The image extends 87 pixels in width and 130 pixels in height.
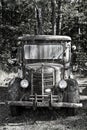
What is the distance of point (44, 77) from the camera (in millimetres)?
7586

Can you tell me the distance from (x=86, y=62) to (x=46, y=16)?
5.81 m

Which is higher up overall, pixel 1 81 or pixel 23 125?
pixel 23 125

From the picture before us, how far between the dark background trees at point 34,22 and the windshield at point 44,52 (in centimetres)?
1337

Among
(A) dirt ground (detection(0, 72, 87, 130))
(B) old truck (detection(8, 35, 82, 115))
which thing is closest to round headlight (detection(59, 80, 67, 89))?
(B) old truck (detection(8, 35, 82, 115))

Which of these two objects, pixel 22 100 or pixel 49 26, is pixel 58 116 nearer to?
pixel 22 100

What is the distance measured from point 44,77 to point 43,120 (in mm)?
1198

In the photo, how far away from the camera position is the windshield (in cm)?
840

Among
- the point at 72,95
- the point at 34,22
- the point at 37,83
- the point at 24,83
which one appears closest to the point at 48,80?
the point at 37,83

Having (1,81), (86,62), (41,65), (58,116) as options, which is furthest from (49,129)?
(86,62)

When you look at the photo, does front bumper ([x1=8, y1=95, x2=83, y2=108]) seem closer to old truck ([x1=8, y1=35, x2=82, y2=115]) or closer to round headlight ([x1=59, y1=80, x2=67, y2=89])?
old truck ([x1=8, y1=35, x2=82, y2=115])

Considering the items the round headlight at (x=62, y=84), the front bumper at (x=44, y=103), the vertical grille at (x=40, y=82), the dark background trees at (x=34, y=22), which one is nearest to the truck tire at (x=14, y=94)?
the front bumper at (x=44, y=103)

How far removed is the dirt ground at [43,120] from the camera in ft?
21.7

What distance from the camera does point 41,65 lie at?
7.94m

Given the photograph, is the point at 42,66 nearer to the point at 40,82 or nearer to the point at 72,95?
the point at 40,82
